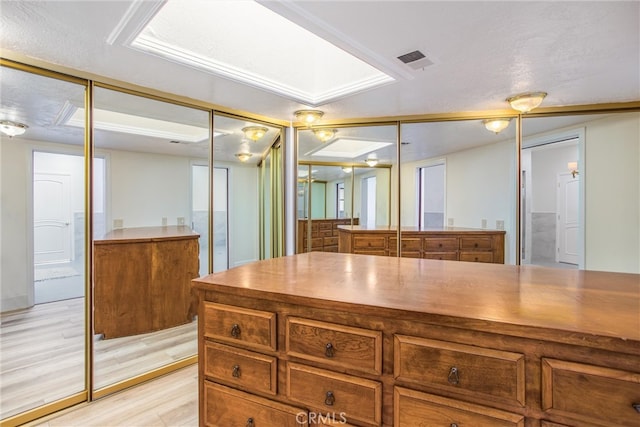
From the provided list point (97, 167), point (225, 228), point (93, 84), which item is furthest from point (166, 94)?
point (225, 228)

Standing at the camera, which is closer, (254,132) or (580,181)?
(580,181)

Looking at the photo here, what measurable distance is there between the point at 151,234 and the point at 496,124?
350cm

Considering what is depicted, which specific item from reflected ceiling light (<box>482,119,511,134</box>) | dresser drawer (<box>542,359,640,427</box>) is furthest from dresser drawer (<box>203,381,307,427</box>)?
reflected ceiling light (<box>482,119,511,134</box>)

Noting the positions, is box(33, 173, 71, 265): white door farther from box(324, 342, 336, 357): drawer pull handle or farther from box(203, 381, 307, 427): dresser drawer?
box(324, 342, 336, 357): drawer pull handle

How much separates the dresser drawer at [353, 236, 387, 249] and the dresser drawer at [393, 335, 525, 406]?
7.31 feet

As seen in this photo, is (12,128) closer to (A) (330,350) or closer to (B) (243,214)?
(B) (243,214)

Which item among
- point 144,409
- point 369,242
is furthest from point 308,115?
point 144,409

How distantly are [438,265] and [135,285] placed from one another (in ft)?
9.01

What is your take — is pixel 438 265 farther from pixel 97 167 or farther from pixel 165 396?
pixel 97 167

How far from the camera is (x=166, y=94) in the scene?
231cm

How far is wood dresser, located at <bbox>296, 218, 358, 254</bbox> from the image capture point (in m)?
3.37

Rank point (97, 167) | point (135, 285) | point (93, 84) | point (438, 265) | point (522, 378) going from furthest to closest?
1. point (135, 285)
2. point (97, 167)
3. point (93, 84)
4. point (438, 265)
5. point (522, 378)

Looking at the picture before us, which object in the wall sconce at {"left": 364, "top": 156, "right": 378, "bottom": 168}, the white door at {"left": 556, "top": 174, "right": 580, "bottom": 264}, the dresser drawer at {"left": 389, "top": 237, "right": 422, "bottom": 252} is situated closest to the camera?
the white door at {"left": 556, "top": 174, "right": 580, "bottom": 264}

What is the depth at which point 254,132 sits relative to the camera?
308cm
